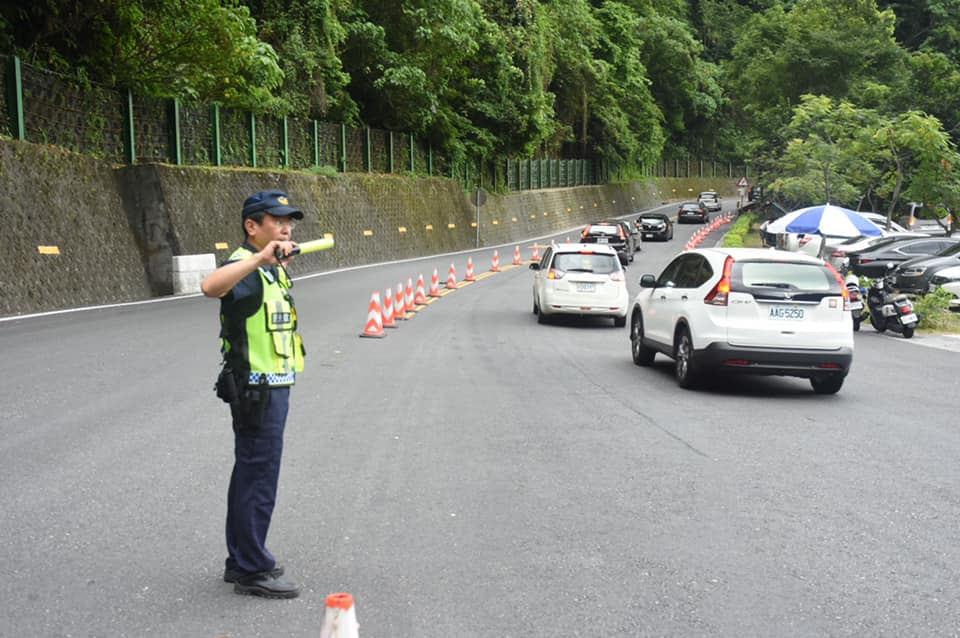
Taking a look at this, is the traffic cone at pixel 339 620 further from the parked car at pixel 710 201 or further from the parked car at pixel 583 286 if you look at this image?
the parked car at pixel 710 201

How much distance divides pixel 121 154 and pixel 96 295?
5177mm

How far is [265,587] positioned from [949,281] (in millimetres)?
21811

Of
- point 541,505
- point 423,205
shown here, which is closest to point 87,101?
point 541,505

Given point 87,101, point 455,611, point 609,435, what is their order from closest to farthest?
point 455,611 → point 609,435 → point 87,101

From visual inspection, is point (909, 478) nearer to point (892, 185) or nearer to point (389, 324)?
point (389, 324)

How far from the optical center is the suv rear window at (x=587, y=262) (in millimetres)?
19578

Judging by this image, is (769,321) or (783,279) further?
(783,279)

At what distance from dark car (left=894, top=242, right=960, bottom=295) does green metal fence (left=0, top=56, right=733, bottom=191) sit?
18.8 metres

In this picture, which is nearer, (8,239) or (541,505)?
(541,505)

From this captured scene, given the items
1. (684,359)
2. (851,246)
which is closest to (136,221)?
(684,359)

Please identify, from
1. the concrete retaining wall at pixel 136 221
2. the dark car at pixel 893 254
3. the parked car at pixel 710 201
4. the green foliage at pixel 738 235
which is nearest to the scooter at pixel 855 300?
the dark car at pixel 893 254

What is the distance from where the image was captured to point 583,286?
1931 cm

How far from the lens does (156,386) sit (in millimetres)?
10828

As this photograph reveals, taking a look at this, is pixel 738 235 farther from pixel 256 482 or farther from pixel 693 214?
pixel 256 482
